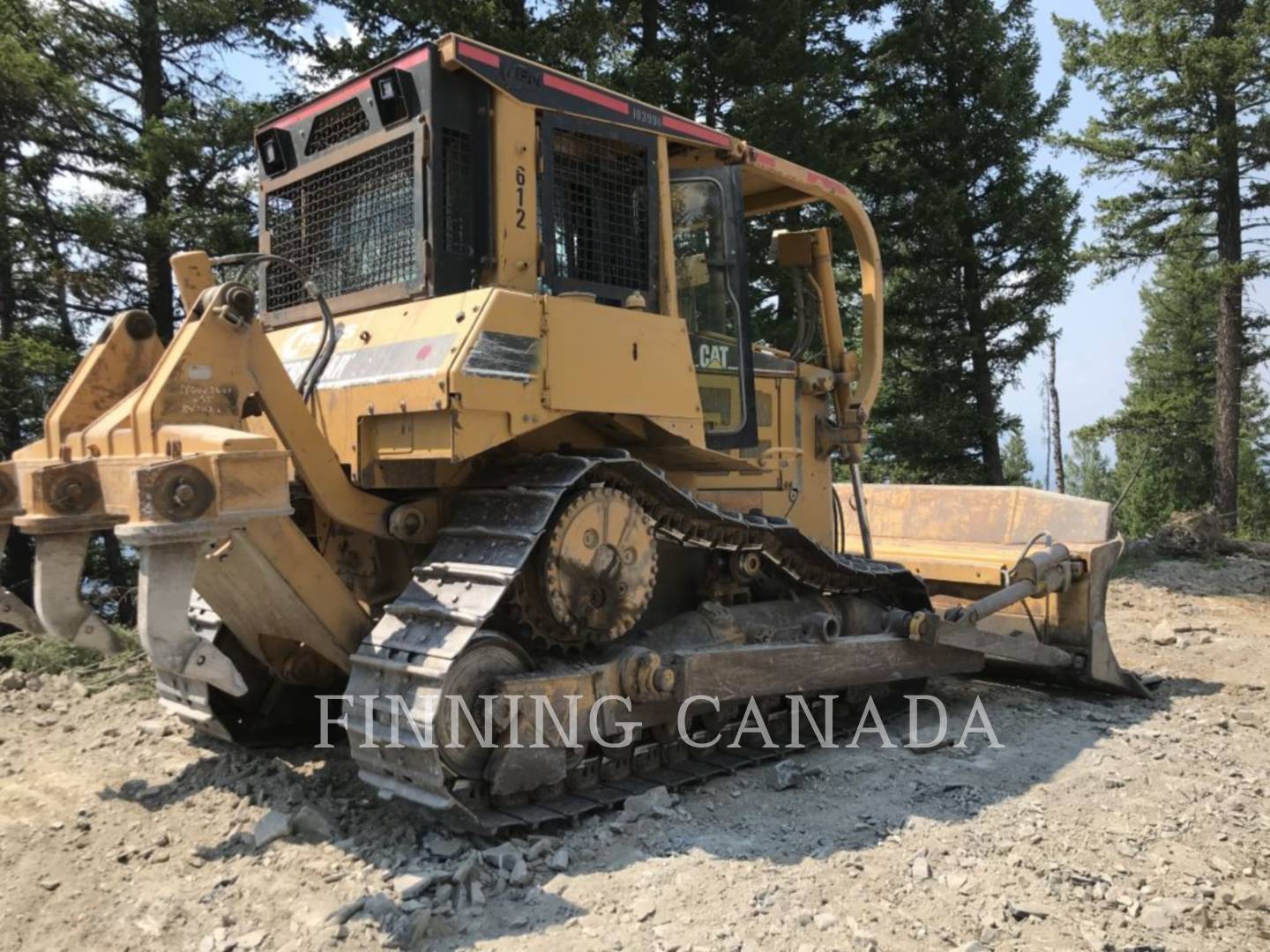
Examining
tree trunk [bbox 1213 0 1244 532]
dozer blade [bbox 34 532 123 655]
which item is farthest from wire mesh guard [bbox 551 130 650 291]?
tree trunk [bbox 1213 0 1244 532]

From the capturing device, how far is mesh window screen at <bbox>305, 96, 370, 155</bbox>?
491 cm

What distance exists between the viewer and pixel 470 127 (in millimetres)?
4539

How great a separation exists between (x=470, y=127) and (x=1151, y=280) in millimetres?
33783

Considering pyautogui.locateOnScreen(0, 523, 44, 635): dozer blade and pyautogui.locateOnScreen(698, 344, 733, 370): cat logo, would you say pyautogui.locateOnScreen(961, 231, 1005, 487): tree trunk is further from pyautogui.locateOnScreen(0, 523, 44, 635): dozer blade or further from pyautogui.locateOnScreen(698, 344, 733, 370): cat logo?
pyautogui.locateOnScreen(0, 523, 44, 635): dozer blade

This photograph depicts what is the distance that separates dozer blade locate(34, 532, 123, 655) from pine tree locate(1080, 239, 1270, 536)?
17643mm

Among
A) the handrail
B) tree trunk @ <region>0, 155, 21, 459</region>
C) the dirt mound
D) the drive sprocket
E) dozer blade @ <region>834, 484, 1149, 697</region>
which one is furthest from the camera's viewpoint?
the dirt mound

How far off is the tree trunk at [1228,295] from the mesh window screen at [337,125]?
1595 cm

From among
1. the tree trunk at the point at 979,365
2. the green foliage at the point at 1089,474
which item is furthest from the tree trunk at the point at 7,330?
the green foliage at the point at 1089,474

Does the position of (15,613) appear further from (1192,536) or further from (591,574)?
(1192,536)

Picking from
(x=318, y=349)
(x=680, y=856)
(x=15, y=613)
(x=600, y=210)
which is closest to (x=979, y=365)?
(x=600, y=210)

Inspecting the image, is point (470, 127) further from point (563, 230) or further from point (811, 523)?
point (811, 523)

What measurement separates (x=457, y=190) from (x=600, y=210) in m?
0.77

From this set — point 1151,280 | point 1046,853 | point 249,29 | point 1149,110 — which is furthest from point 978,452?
point 1151,280

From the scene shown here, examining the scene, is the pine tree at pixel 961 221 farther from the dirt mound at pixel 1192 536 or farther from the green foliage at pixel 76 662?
the green foliage at pixel 76 662
